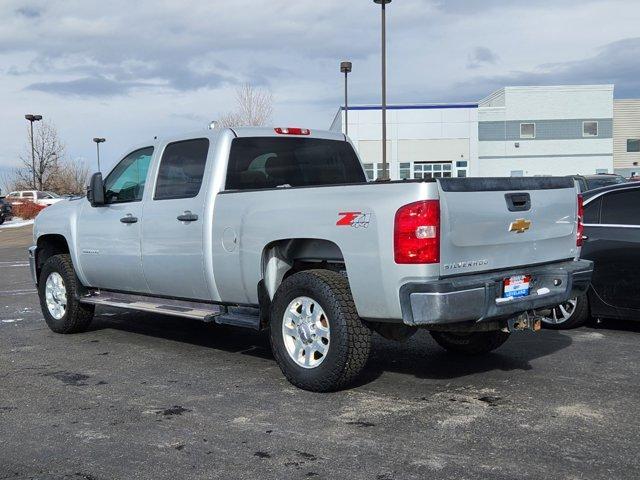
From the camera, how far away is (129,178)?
726 centimetres

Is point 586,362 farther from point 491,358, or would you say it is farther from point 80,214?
point 80,214

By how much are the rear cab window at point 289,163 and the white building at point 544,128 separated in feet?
147

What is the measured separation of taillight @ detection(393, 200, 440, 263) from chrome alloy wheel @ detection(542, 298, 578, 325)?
3.34 meters

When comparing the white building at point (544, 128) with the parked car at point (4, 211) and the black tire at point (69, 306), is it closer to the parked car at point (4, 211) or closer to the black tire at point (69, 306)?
the parked car at point (4, 211)

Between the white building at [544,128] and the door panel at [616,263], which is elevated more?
the white building at [544,128]

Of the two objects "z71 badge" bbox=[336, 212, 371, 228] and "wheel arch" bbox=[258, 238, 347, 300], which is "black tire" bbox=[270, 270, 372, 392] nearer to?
"wheel arch" bbox=[258, 238, 347, 300]

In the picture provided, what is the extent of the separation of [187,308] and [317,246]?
5.07 ft

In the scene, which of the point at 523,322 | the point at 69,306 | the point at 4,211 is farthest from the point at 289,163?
the point at 4,211

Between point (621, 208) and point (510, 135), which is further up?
point (510, 135)

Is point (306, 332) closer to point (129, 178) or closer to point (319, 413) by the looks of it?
point (319, 413)

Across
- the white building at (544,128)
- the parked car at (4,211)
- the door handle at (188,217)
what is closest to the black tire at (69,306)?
the door handle at (188,217)

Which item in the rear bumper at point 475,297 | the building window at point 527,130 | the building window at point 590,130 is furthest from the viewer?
the building window at point 590,130

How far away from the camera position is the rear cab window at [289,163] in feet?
20.8

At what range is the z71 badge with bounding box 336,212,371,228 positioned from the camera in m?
4.85
